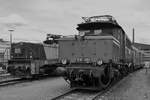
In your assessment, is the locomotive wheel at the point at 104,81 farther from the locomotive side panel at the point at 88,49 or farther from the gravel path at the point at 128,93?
the locomotive side panel at the point at 88,49

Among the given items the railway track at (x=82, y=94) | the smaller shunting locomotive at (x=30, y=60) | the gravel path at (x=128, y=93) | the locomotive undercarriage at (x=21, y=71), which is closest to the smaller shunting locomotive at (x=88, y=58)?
the railway track at (x=82, y=94)

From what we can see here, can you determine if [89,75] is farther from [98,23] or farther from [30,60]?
[30,60]

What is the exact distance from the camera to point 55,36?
59.8 feet

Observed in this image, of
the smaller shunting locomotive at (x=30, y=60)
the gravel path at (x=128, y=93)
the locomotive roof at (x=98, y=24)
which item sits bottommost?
the gravel path at (x=128, y=93)

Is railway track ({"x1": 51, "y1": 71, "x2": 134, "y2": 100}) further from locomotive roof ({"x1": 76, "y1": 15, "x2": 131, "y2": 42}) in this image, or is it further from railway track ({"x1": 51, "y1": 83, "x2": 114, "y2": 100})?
locomotive roof ({"x1": 76, "y1": 15, "x2": 131, "y2": 42})

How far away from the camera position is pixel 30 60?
15.0 meters

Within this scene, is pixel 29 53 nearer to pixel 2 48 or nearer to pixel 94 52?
pixel 94 52

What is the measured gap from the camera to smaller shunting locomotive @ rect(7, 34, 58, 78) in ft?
48.7

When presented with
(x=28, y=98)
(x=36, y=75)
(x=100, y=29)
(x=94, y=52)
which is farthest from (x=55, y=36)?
(x=28, y=98)

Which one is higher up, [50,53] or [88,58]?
→ [50,53]

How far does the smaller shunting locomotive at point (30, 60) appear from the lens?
48.7 feet

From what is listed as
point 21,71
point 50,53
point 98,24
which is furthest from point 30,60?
point 98,24

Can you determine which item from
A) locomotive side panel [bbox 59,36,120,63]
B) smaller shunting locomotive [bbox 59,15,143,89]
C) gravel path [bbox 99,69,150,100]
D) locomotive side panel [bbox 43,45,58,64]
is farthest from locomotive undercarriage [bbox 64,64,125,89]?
locomotive side panel [bbox 43,45,58,64]

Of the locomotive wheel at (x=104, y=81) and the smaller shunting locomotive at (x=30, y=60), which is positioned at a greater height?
the smaller shunting locomotive at (x=30, y=60)
